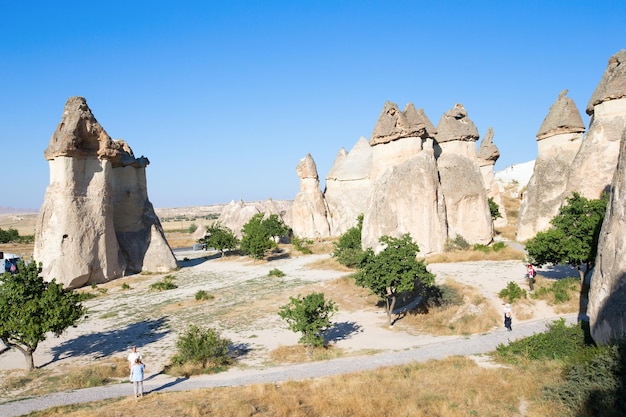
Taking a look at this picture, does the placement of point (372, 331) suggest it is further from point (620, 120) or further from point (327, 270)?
point (620, 120)

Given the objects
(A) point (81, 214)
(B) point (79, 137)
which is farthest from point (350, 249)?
(B) point (79, 137)

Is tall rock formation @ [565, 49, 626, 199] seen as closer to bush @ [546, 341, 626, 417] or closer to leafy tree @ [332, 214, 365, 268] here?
leafy tree @ [332, 214, 365, 268]

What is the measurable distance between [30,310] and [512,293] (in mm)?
13301

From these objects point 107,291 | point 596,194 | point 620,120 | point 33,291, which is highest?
point 620,120

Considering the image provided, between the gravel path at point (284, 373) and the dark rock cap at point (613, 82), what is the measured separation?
12.6 metres

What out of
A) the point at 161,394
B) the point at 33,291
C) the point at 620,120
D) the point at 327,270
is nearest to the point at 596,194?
the point at 620,120

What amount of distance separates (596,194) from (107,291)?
2263cm

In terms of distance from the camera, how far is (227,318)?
14.9m

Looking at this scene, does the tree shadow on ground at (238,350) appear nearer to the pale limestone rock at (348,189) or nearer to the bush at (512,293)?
the bush at (512,293)

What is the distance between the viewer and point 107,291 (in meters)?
21.2

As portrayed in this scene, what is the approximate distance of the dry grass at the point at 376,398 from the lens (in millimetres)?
6938

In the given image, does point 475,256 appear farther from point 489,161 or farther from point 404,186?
point 489,161

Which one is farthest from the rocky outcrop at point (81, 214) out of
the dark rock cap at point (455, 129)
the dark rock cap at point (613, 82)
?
the dark rock cap at point (613, 82)

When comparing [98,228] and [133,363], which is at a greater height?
[98,228]
